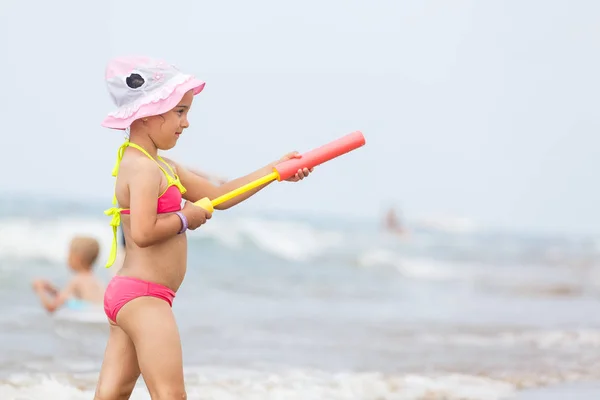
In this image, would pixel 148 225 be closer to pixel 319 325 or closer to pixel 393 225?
pixel 319 325

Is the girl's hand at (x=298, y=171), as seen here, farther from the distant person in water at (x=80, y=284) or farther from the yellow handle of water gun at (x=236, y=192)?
the distant person in water at (x=80, y=284)

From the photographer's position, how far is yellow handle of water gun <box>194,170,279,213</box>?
3.05 m

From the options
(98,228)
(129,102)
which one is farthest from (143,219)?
(98,228)

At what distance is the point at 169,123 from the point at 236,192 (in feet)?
1.03

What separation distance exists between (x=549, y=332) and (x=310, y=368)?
2371mm

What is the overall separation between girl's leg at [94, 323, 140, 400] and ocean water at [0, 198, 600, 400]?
119 cm

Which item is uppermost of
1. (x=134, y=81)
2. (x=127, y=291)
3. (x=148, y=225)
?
(x=134, y=81)

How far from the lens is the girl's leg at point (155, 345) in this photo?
9.53 feet

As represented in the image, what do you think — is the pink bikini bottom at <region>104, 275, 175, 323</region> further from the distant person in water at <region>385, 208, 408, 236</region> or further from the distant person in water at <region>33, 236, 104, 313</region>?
the distant person in water at <region>385, 208, 408, 236</region>

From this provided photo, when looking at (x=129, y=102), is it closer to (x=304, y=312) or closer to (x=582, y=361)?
(x=582, y=361)

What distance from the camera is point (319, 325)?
298 inches

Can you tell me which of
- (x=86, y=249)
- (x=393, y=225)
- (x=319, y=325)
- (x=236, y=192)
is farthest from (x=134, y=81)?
(x=393, y=225)

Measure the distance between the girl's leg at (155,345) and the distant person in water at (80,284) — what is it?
11.9 feet

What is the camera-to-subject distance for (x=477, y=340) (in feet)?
22.2
